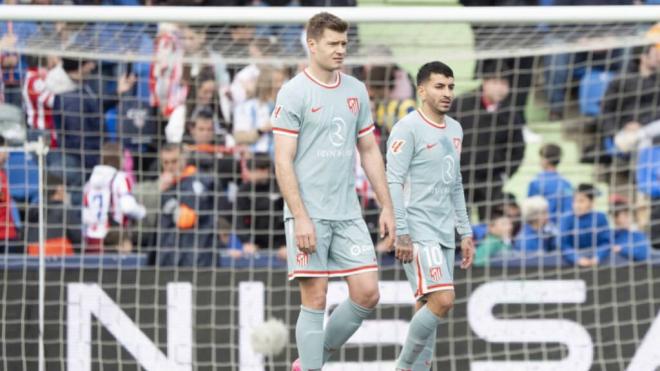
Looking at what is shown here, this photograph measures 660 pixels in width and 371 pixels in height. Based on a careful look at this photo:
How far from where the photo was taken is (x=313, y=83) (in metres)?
7.33

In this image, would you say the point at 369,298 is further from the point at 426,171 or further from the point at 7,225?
the point at 7,225

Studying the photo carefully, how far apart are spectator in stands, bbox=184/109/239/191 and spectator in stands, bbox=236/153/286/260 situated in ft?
0.56

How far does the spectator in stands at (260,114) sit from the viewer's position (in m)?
11.4

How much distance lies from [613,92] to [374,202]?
2.61 metres

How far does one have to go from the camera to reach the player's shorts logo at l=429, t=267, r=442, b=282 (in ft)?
26.0

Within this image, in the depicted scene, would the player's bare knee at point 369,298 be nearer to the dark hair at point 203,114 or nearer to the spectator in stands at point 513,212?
the spectator in stands at point 513,212

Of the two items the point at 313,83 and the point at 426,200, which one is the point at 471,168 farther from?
the point at 313,83

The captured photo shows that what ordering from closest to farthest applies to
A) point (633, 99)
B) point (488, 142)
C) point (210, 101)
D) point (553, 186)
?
point (553, 186) → point (488, 142) → point (210, 101) → point (633, 99)

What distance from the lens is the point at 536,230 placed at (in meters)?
10.6

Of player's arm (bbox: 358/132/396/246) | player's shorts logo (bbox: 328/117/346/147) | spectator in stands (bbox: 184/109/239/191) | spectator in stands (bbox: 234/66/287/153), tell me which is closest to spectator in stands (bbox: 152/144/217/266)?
spectator in stands (bbox: 184/109/239/191)

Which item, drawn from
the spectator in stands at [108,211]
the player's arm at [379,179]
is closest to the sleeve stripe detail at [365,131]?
the player's arm at [379,179]

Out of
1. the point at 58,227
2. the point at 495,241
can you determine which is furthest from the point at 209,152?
the point at 495,241

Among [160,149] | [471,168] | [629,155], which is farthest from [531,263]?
[160,149]

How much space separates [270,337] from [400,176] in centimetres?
252
